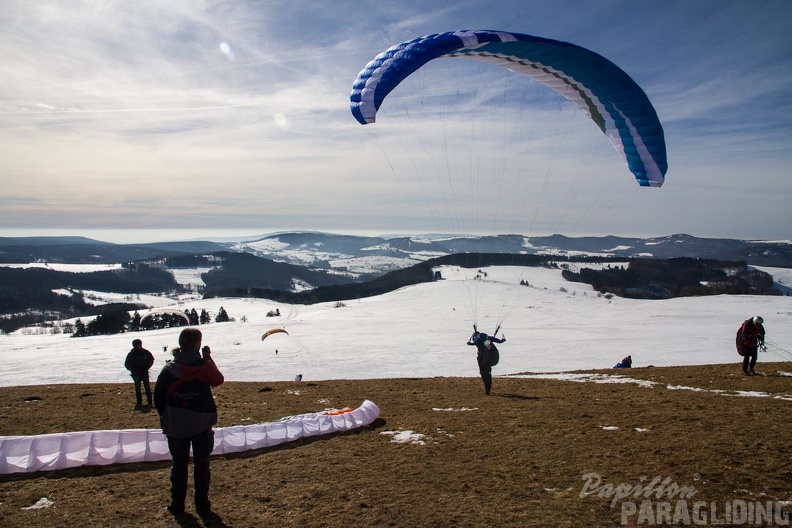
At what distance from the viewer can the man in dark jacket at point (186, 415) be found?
5.71 metres

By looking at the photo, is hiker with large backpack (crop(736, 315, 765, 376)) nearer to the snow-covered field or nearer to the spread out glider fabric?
the snow-covered field

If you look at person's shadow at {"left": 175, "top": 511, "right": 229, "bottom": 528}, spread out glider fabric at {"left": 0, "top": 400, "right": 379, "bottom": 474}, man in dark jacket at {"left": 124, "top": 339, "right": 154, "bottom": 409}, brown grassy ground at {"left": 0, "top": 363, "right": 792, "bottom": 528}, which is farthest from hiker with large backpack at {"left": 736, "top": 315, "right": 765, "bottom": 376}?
man in dark jacket at {"left": 124, "top": 339, "right": 154, "bottom": 409}

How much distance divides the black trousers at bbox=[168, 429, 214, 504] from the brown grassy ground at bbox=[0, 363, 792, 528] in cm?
29

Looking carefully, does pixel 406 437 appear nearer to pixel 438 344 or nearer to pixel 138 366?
pixel 138 366

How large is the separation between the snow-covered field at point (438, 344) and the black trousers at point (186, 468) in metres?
19.8

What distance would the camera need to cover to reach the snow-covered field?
1615 inches

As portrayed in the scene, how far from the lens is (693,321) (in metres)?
74.4

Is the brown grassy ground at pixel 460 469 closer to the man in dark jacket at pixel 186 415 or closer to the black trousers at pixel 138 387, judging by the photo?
the man in dark jacket at pixel 186 415

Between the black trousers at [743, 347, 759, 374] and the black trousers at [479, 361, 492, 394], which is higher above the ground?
the black trousers at [743, 347, 759, 374]

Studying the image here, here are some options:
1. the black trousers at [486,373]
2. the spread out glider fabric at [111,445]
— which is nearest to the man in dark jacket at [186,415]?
the spread out glider fabric at [111,445]

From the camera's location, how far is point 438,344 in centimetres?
5900

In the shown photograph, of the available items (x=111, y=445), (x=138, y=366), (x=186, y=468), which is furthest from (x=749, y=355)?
(x=138, y=366)

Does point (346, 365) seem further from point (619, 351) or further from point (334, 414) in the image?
point (334, 414)

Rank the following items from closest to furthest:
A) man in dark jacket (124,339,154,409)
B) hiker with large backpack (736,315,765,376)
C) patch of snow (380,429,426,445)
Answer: patch of snow (380,429,426,445)
man in dark jacket (124,339,154,409)
hiker with large backpack (736,315,765,376)
